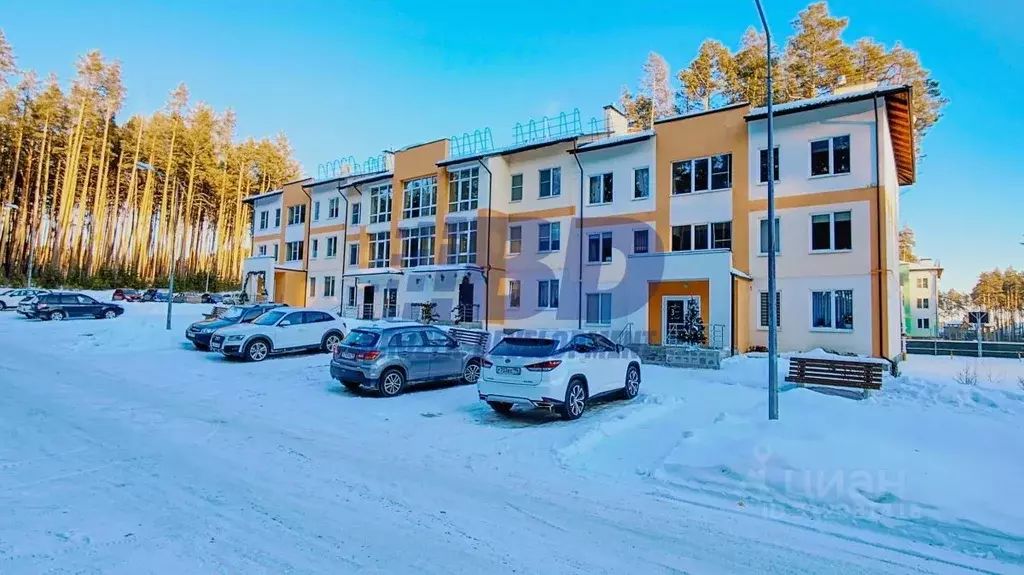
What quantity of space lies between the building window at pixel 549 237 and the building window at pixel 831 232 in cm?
1124

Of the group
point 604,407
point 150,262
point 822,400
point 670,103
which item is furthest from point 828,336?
point 150,262

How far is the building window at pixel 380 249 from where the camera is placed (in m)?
33.8

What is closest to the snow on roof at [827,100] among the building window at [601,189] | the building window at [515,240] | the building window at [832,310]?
the building window at [601,189]

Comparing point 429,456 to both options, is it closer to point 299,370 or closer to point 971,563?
point 971,563

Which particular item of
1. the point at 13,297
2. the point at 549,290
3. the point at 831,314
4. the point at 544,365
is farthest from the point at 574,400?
the point at 13,297

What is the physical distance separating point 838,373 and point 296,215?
37918 millimetres

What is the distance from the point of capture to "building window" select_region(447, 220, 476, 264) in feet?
96.9

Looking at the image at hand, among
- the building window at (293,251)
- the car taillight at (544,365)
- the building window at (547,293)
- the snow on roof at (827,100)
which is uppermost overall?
the snow on roof at (827,100)

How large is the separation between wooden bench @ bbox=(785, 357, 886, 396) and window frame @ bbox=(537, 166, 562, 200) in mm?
16735

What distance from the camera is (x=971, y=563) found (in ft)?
14.4

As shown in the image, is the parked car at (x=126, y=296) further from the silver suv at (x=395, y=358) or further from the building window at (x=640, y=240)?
the building window at (x=640, y=240)

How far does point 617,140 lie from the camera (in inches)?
983

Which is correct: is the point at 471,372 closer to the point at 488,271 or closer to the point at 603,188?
the point at 488,271

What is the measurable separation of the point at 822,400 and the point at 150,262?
196 feet
